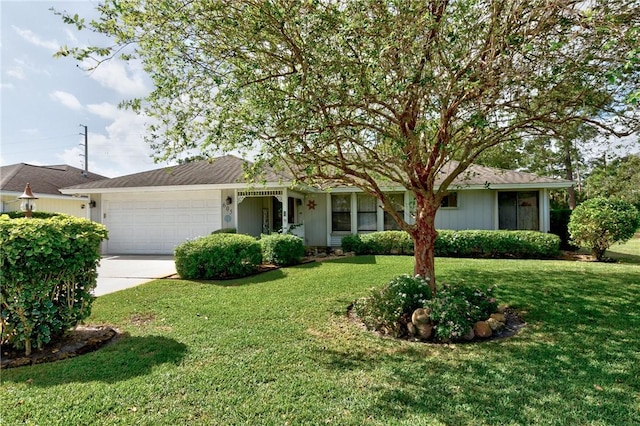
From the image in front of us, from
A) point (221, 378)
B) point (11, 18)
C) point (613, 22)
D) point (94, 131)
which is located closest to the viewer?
point (221, 378)

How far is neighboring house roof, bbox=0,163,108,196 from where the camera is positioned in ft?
51.4

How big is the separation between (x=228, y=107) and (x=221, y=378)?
3491 mm

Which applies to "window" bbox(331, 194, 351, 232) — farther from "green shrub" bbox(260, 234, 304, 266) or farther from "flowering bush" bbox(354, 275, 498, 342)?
"flowering bush" bbox(354, 275, 498, 342)

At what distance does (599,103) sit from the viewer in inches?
195

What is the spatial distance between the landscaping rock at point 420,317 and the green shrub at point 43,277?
430 centimetres

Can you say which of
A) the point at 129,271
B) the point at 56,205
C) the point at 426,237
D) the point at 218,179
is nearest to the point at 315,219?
the point at 218,179

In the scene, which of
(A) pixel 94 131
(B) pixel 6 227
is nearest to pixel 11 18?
(B) pixel 6 227

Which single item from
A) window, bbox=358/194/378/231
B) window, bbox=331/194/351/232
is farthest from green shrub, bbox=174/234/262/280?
window, bbox=358/194/378/231

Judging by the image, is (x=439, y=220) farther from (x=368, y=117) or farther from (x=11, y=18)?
(x=11, y=18)

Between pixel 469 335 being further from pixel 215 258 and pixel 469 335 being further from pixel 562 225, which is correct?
pixel 562 225

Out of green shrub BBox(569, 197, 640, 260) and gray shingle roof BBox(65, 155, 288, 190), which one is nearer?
green shrub BBox(569, 197, 640, 260)

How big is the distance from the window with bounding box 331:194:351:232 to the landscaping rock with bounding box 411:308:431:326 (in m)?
9.85

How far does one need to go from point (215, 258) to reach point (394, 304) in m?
5.12

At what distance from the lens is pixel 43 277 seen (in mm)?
3973
